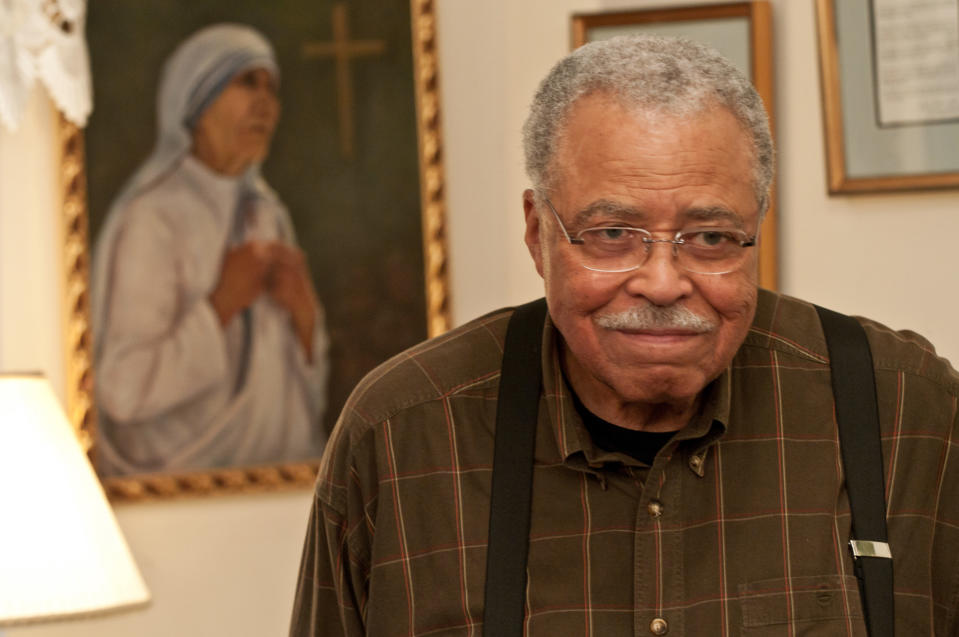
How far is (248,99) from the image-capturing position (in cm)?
249

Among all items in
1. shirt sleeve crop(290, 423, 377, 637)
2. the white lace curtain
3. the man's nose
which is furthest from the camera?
the white lace curtain

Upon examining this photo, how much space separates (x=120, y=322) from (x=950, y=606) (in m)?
1.60

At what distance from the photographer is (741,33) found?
237 centimetres

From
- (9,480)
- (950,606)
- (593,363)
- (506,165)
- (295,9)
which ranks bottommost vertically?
(950,606)

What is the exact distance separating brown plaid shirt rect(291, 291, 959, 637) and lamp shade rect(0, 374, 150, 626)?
588 mm

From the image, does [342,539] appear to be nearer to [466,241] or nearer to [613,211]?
[613,211]

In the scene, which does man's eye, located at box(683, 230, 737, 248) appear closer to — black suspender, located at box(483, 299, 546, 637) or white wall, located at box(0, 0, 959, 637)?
black suspender, located at box(483, 299, 546, 637)

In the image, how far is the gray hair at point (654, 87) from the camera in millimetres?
1378

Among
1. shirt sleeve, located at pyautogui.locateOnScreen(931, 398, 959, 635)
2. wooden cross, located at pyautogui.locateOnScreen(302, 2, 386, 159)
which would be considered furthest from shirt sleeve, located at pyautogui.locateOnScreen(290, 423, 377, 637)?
wooden cross, located at pyautogui.locateOnScreen(302, 2, 386, 159)

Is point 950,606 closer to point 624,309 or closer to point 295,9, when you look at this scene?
point 624,309

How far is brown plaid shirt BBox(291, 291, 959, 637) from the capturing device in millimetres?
1440

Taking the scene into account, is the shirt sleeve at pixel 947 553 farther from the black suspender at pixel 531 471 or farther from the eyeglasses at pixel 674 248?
the eyeglasses at pixel 674 248

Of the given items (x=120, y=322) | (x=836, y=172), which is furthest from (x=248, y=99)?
(x=836, y=172)

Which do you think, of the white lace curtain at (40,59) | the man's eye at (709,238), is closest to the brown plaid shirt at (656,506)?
the man's eye at (709,238)
